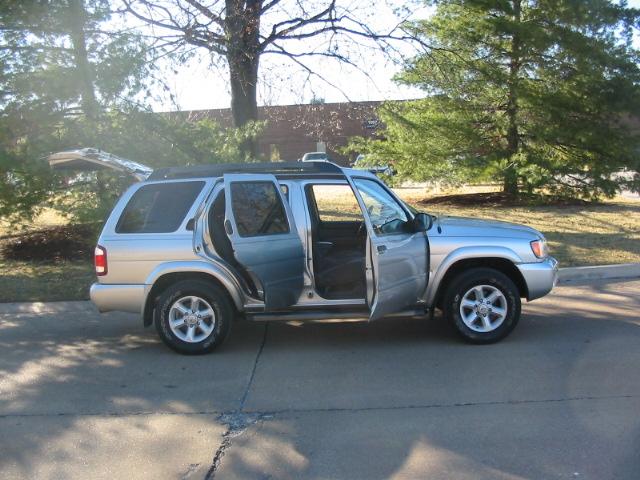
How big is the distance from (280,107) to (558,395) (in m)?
12.0

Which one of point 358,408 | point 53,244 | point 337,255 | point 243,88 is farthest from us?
point 243,88

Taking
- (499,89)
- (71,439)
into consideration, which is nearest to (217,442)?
(71,439)

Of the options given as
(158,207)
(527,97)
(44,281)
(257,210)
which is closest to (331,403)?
(257,210)

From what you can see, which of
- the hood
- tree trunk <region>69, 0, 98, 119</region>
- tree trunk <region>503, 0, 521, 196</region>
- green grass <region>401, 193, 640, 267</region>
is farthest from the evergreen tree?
the hood

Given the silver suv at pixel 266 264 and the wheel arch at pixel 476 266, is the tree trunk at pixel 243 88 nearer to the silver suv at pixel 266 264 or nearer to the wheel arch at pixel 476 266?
the silver suv at pixel 266 264

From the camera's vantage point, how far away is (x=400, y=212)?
6625mm

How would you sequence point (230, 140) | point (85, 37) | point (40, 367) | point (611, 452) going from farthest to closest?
point (230, 140) < point (85, 37) < point (40, 367) < point (611, 452)

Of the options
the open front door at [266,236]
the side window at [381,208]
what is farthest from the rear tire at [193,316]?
the side window at [381,208]

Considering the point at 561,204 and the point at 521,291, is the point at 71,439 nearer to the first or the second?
the point at 521,291

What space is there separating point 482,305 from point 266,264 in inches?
83.4

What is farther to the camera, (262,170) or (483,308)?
(262,170)

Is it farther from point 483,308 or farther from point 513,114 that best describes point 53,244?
point 513,114

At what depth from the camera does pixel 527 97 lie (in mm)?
16422

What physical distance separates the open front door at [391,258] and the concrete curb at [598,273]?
3.76m
